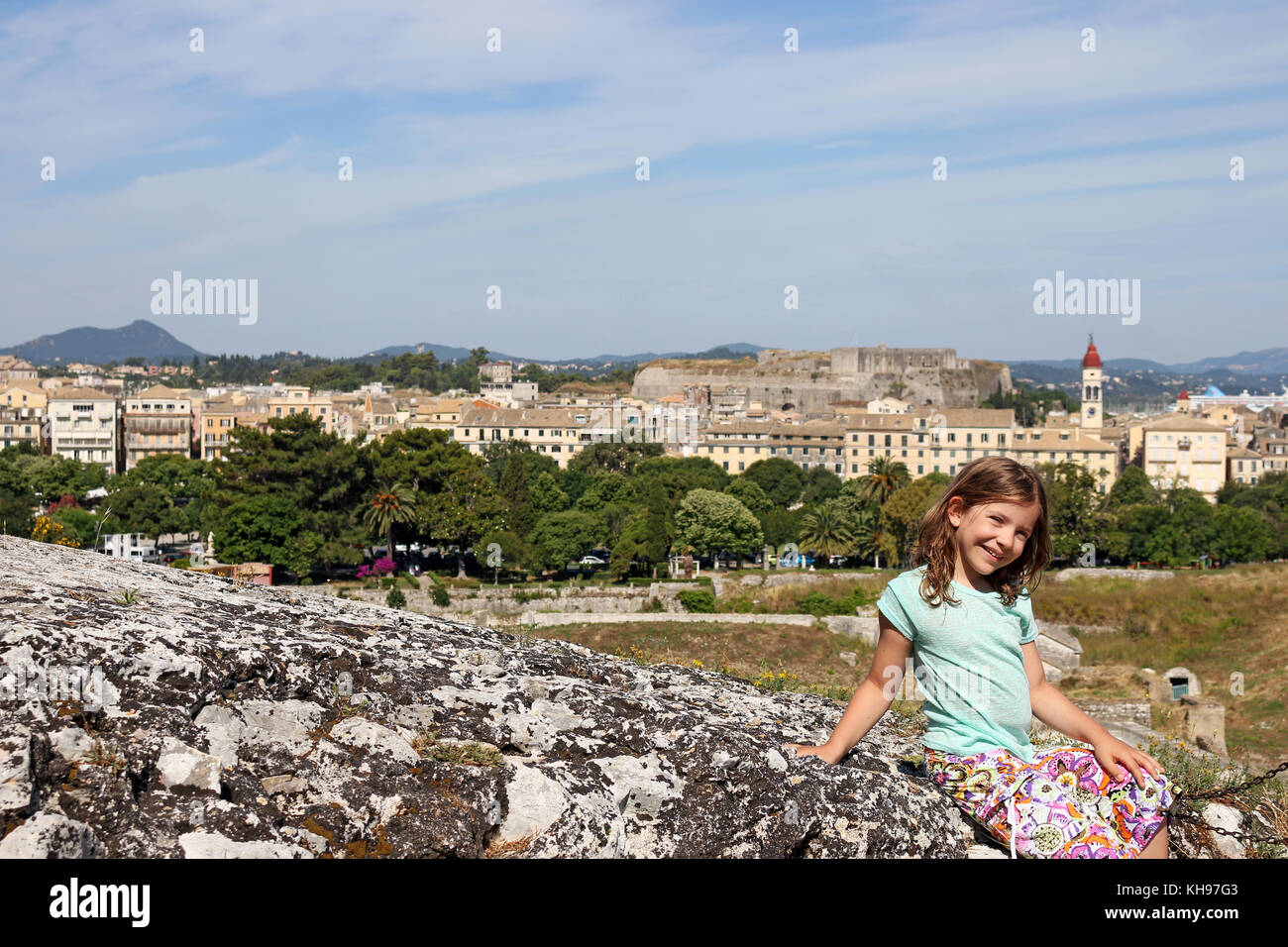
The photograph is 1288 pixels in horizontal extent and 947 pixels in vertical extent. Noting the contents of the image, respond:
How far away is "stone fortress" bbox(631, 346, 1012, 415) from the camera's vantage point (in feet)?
374

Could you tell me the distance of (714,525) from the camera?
47.2 m

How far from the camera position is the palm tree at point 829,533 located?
4694 cm

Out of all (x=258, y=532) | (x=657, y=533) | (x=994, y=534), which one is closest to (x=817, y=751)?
(x=994, y=534)

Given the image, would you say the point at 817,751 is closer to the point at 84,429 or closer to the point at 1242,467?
the point at 84,429

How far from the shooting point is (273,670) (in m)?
4.14

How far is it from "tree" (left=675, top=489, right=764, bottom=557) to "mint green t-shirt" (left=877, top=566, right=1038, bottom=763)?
42.8m

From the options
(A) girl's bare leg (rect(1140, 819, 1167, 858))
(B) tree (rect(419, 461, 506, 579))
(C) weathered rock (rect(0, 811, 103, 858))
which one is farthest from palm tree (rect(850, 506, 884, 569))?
(C) weathered rock (rect(0, 811, 103, 858))

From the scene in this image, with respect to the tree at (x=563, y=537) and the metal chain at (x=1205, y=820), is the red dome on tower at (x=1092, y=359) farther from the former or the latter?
the metal chain at (x=1205, y=820)

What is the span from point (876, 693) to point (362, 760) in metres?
1.60

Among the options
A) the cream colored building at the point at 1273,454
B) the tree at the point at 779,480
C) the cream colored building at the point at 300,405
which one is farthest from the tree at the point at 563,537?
the cream colored building at the point at 1273,454
